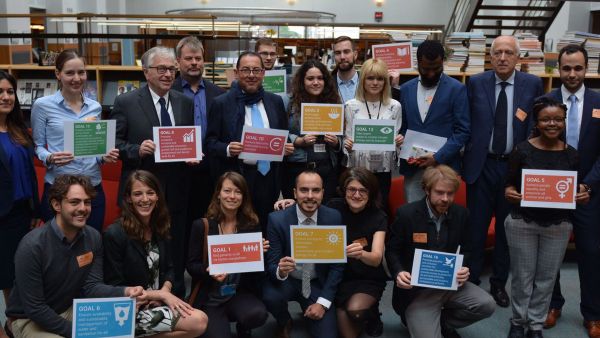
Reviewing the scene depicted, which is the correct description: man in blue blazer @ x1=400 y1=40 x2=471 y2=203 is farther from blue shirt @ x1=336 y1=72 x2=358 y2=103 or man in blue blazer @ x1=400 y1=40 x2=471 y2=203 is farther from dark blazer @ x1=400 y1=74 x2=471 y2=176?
blue shirt @ x1=336 y1=72 x2=358 y2=103

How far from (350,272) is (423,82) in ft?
4.09

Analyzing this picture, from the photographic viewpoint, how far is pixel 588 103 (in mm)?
3334

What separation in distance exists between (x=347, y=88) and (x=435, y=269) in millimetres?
1420

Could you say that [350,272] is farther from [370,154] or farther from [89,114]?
[89,114]

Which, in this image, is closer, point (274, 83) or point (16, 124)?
point (16, 124)

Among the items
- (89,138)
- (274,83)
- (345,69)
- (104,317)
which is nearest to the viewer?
(104,317)

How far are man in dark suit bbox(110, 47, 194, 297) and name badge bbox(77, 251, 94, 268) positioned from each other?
70 centimetres

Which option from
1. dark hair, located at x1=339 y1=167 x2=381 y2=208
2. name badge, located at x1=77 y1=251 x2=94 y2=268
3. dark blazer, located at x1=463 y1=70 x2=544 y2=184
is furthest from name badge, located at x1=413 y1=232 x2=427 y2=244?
name badge, located at x1=77 y1=251 x2=94 y2=268

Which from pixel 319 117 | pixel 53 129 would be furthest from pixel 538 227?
pixel 53 129

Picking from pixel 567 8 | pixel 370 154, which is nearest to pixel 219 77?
pixel 370 154

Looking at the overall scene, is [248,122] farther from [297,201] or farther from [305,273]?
[305,273]

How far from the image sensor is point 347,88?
12.7ft

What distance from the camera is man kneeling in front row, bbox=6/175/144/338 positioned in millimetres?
2520

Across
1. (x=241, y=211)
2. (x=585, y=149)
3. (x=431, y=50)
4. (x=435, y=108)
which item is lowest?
(x=241, y=211)
